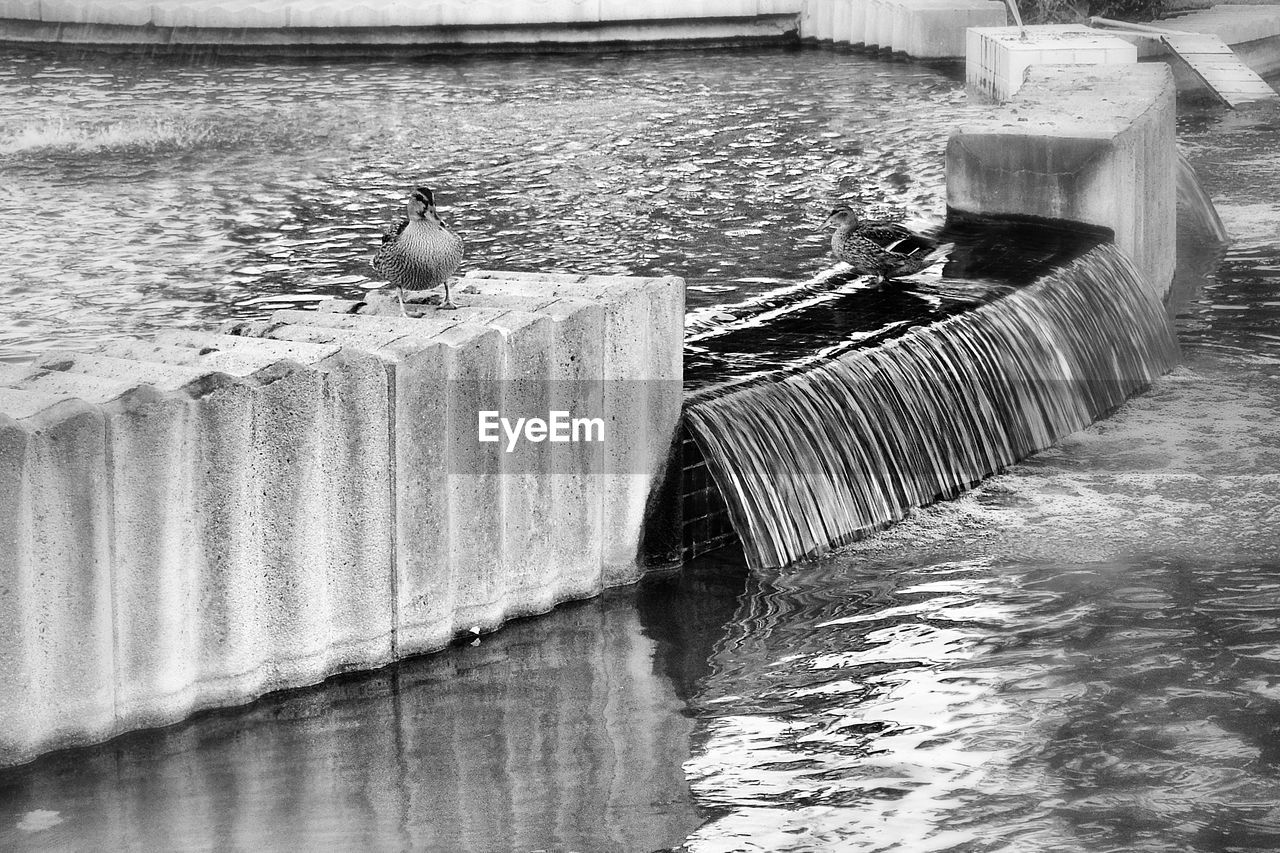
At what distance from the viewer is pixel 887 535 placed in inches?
336

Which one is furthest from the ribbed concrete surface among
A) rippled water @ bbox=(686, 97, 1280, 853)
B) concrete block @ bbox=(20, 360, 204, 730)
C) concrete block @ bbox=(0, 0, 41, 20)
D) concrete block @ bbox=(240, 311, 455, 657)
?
concrete block @ bbox=(20, 360, 204, 730)

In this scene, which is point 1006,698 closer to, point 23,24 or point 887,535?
A: point 887,535

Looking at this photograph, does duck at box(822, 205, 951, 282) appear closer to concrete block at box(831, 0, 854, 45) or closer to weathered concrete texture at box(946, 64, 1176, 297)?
weathered concrete texture at box(946, 64, 1176, 297)

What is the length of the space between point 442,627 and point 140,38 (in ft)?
61.7

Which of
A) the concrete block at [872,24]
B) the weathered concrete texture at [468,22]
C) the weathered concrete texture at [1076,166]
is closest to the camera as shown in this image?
the weathered concrete texture at [1076,166]

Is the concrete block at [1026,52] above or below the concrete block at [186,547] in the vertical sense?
above

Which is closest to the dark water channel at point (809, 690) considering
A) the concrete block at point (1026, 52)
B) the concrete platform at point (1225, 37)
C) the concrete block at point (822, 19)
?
the concrete block at point (1026, 52)

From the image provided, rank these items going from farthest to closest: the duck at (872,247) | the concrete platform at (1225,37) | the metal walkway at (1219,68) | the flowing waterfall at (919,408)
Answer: the concrete platform at (1225,37)
the metal walkway at (1219,68)
the duck at (872,247)
the flowing waterfall at (919,408)

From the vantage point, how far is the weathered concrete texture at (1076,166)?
11.9 m

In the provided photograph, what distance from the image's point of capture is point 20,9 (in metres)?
24.6

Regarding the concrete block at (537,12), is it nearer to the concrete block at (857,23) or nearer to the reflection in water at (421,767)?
the concrete block at (857,23)

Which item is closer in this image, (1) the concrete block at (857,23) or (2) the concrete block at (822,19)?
(1) the concrete block at (857,23)

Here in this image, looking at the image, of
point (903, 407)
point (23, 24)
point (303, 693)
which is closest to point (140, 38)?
point (23, 24)

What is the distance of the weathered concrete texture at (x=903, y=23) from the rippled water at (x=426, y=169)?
61cm
